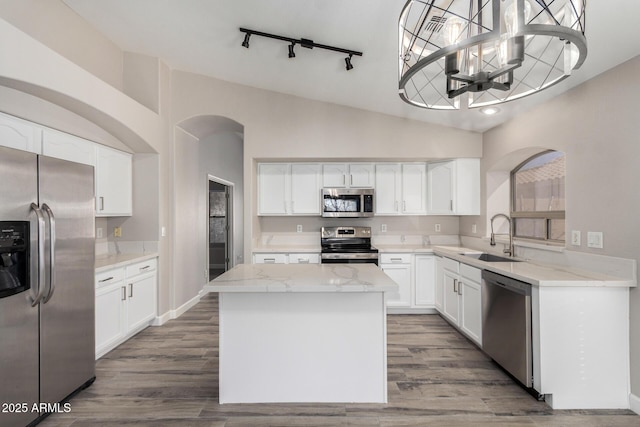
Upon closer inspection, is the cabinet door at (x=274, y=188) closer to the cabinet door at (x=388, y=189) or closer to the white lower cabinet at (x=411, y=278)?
the cabinet door at (x=388, y=189)

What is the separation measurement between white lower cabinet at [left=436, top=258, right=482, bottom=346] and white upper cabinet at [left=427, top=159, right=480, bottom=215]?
2.48 ft

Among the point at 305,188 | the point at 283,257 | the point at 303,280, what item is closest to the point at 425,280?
the point at 283,257

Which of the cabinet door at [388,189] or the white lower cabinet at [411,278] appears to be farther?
the cabinet door at [388,189]

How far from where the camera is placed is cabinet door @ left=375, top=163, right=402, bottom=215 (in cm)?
435

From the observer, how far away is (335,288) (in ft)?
6.32

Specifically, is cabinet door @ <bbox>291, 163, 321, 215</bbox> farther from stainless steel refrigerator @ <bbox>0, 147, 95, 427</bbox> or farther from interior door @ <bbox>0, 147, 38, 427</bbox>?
interior door @ <bbox>0, 147, 38, 427</bbox>

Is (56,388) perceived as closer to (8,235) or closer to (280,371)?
(8,235)

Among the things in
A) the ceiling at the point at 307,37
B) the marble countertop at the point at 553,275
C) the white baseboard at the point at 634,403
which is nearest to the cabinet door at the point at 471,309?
the marble countertop at the point at 553,275

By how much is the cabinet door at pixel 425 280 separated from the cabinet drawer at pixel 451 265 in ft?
0.91

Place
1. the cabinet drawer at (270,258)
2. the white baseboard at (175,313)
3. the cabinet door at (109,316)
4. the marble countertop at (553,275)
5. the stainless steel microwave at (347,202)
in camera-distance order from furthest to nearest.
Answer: the stainless steel microwave at (347,202) → the cabinet drawer at (270,258) → the white baseboard at (175,313) → the cabinet door at (109,316) → the marble countertop at (553,275)

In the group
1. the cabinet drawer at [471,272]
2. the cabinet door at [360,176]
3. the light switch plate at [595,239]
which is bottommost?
the cabinet drawer at [471,272]

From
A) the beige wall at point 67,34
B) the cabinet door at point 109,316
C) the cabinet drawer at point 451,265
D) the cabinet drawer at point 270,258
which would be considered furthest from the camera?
the cabinet drawer at point 270,258

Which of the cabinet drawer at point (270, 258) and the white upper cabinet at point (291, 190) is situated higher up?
the white upper cabinet at point (291, 190)

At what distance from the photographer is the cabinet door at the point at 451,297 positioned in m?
3.43
